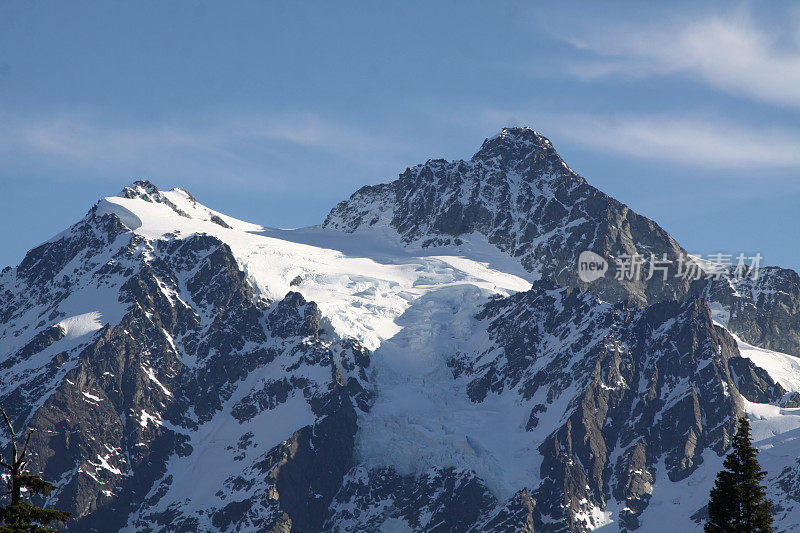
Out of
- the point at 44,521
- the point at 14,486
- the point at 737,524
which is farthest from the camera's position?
the point at 737,524

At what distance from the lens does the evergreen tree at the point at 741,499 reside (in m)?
76.9

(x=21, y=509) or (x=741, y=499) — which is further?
(x=741, y=499)

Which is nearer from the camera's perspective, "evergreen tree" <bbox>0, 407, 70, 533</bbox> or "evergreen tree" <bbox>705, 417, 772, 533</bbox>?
"evergreen tree" <bbox>0, 407, 70, 533</bbox>

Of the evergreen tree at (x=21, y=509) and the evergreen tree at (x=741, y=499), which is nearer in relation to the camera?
the evergreen tree at (x=21, y=509)

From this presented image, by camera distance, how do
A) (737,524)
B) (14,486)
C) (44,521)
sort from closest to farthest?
(14,486) < (44,521) < (737,524)

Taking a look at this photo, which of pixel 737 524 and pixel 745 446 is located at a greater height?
pixel 745 446

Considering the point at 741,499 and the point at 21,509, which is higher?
the point at 741,499

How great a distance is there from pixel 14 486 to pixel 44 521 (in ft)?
18.1

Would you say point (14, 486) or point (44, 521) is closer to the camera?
point (14, 486)

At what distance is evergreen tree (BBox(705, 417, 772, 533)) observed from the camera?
252 feet

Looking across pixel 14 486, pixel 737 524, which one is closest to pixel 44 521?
pixel 14 486

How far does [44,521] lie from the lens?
212 ft

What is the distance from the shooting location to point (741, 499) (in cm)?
7750

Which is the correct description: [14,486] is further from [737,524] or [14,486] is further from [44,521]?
[737,524]
